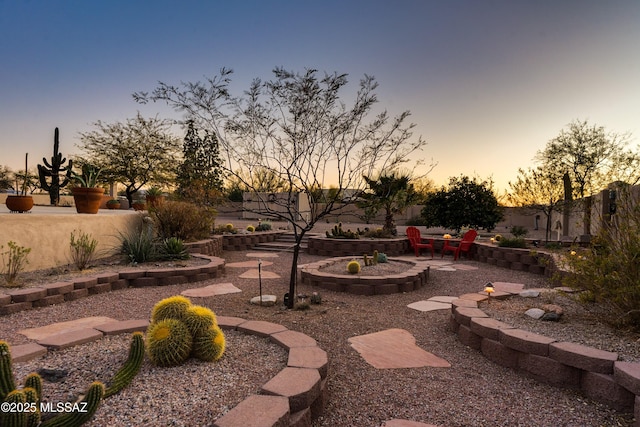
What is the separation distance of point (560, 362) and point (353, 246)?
8.11 meters

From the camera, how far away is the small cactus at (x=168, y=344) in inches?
105

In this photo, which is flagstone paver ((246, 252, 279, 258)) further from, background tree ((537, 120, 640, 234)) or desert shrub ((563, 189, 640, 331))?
background tree ((537, 120, 640, 234))

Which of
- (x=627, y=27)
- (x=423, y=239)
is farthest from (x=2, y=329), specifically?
(x=627, y=27)

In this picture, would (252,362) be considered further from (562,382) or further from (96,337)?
(562,382)

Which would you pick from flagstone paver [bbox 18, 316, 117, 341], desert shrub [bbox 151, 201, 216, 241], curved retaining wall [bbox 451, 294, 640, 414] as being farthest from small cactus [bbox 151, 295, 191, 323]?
desert shrub [bbox 151, 201, 216, 241]

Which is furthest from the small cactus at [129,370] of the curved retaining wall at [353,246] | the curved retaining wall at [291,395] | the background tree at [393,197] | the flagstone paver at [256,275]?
the background tree at [393,197]

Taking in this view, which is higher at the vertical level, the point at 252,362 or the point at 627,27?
the point at 627,27

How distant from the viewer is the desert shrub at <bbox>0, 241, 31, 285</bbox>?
5509 millimetres

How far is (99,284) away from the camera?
5844mm

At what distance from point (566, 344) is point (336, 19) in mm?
7665

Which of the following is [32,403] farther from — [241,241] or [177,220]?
[241,241]

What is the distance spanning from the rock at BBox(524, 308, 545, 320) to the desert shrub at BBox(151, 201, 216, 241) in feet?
24.9

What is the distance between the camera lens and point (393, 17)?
8734mm

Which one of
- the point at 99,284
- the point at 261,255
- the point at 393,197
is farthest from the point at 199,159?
the point at 99,284
